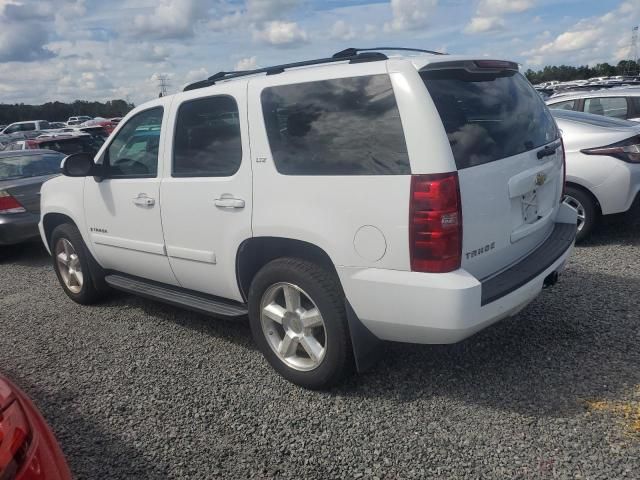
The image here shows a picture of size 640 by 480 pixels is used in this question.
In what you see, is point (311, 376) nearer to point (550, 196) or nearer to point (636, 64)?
point (550, 196)

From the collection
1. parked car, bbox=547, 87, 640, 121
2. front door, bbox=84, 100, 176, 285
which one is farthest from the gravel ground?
parked car, bbox=547, 87, 640, 121

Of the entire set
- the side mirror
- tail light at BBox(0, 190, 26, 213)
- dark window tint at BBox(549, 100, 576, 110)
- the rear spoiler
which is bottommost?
tail light at BBox(0, 190, 26, 213)

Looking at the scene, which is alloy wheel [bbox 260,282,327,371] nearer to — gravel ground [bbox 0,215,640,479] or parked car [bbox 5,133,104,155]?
gravel ground [bbox 0,215,640,479]

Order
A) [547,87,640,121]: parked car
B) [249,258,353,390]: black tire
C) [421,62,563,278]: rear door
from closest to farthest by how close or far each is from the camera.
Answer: [421,62,563,278]: rear door
[249,258,353,390]: black tire
[547,87,640,121]: parked car

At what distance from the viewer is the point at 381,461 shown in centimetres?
268

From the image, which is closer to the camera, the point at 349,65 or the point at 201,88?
the point at 349,65

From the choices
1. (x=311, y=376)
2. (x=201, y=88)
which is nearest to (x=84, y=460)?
(x=311, y=376)

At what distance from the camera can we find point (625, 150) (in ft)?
18.1

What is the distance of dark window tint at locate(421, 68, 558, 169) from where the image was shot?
2.79 meters

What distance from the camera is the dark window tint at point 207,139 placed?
348 cm

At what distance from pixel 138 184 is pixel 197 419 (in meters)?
1.89

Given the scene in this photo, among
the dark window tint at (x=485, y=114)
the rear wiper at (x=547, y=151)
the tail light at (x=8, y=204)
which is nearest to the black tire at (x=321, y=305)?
the dark window tint at (x=485, y=114)

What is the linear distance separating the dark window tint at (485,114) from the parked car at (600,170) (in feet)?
7.95

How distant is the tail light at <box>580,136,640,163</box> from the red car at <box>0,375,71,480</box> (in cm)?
561
